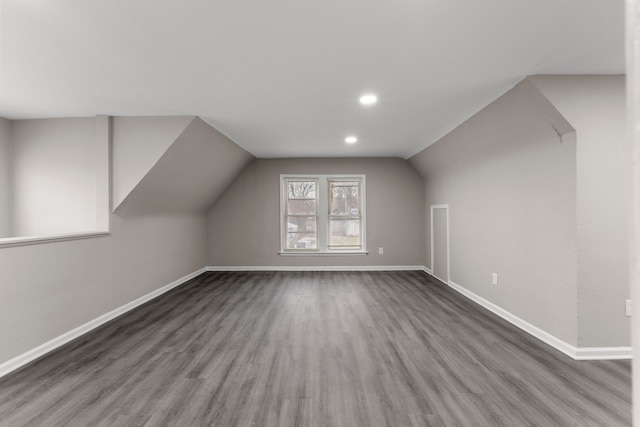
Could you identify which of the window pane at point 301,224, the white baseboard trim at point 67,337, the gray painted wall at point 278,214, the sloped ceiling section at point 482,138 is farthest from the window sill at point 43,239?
the sloped ceiling section at point 482,138

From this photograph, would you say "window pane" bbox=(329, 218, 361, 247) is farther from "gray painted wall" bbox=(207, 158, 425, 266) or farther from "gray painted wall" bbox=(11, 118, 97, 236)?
"gray painted wall" bbox=(11, 118, 97, 236)

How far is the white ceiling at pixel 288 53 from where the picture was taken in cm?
180

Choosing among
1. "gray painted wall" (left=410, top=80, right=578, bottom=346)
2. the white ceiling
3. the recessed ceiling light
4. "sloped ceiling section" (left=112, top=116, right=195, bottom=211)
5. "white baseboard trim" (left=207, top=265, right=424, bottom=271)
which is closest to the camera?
the white ceiling

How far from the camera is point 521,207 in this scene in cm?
318

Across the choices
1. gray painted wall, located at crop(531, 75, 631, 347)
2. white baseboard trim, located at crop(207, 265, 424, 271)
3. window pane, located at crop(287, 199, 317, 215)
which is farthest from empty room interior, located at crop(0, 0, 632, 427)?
window pane, located at crop(287, 199, 317, 215)

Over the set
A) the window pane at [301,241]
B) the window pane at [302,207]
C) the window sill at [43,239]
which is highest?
the window pane at [302,207]

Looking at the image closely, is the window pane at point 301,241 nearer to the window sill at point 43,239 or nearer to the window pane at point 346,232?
the window pane at point 346,232

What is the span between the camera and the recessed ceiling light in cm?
303

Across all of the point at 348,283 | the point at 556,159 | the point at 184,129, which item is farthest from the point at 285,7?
the point at 348,283

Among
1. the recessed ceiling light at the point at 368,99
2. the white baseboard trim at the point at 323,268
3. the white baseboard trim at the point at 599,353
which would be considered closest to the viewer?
the white baseboard trim at the point at 599,353

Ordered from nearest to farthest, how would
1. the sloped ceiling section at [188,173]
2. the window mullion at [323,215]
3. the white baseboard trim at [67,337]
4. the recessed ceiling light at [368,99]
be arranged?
the white baseboard trim at [67,337] → the recessed ceiling light at [368,99] → the sloped ceiling section at [188,173] → the window mullion at [323,215]

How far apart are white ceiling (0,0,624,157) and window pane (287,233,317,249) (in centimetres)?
331

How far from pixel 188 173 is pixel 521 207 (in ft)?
13.7

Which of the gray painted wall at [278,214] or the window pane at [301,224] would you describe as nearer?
the gray painted wall at [278,214]
